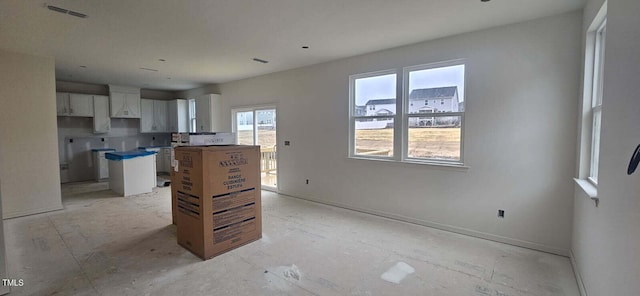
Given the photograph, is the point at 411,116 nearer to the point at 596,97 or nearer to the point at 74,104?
the point at 596,97

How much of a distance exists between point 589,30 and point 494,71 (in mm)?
835

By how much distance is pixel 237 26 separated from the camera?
3.11m

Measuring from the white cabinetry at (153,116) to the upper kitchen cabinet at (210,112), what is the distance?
1.98 meters

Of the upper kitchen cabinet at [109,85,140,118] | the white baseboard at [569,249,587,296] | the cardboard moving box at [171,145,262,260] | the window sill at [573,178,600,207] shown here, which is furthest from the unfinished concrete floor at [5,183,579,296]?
the upper kitchen cabinet at [109,85,140,118]

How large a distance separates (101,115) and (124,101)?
63cm

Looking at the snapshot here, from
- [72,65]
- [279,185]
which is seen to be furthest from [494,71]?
[72,65]

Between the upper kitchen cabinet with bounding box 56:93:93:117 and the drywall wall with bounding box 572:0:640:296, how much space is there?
9.08 meters

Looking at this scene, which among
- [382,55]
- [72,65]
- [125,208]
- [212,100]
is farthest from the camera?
[212,100]

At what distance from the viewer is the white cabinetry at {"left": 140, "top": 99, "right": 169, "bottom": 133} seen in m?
7.84

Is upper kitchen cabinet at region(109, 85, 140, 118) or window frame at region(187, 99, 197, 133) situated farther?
window frame at region(187, 99, 197, 133)

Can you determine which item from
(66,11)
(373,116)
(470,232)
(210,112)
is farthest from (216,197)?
(210,112)

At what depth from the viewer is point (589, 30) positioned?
2.44 metres

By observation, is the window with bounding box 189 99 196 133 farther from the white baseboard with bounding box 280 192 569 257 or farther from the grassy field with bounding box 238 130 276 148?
the white baseboard with bounding box 280 192 569 257

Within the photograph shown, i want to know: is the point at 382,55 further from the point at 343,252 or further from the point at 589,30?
the point at 343,252
